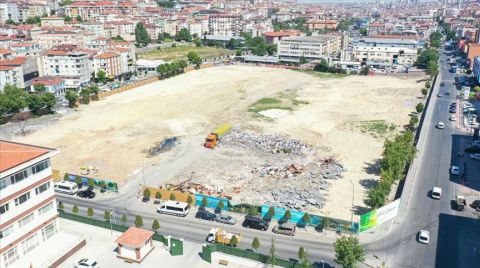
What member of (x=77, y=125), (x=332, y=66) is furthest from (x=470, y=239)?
(x=332, y=66)

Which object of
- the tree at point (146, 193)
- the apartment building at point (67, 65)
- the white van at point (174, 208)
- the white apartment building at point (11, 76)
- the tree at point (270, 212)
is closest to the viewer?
the tree at point (270, 212)

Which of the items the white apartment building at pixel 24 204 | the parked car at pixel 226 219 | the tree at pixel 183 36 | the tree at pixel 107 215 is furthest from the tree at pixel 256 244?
the tree at pixel 183 36

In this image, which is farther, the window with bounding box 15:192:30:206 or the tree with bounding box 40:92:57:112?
the tree with bounding box 40:92:57:112

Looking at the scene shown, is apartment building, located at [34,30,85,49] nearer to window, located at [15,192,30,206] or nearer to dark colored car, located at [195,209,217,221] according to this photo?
dark colored car, located at [195,209,217,221]

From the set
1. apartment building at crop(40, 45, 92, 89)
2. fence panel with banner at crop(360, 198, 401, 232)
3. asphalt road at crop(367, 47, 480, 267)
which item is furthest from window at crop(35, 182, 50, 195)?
apartment building at crop(40, 45, 92, 89)

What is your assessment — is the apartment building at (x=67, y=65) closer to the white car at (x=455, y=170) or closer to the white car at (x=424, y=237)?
the white car at (x=455, y=170)

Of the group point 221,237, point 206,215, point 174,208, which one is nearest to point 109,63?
point 174,208

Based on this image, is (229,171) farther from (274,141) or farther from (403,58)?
(403,58)
